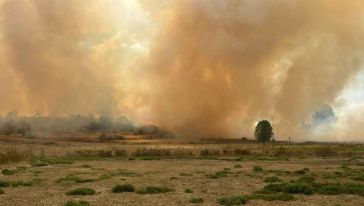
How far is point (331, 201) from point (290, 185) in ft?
18.2

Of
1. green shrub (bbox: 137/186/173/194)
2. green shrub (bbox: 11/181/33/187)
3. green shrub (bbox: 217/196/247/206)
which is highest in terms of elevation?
green shrub (bbox: 11/181/33/187)

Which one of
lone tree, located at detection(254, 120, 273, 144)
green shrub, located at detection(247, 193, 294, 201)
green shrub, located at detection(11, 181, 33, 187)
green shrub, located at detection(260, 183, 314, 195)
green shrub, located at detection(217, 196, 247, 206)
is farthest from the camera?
lone tree, located at detection(254, 120, 273, 144)

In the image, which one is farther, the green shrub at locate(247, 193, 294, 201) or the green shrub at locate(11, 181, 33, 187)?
the green shrub at locate(11, 181, 33, 187)

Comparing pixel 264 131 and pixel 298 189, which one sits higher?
pixel 264 131

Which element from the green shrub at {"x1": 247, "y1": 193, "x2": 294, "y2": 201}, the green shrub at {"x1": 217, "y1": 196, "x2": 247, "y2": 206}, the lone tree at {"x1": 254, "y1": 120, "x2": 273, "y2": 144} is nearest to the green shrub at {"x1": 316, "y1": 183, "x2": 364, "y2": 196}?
the green shrub at {"x1": 247, "y1": 193, "x2": 294, "y2": 201}

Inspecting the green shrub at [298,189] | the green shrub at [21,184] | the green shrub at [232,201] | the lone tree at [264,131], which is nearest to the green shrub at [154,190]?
the green shrub at [232,201]

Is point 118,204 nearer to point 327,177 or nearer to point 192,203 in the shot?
point 192,203

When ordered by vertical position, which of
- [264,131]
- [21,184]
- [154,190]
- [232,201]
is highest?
[264,131]

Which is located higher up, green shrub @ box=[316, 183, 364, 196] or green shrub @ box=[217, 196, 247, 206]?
green shrub @ box=[316, 183, 364, 196]

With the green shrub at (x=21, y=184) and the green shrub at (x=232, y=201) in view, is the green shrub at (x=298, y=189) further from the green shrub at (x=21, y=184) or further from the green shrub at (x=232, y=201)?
the green shrub at (x=21, y=184)

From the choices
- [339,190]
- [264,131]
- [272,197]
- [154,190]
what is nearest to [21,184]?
[154,190]

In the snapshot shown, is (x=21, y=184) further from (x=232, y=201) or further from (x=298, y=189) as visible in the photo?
(x=298, y=189)

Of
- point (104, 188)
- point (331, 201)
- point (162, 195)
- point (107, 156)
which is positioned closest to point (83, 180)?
point (104, 188)

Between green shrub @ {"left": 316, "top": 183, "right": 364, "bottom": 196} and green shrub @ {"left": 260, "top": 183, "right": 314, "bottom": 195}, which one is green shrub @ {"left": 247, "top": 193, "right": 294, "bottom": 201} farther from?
green shrub @ {"left": 316, "top": 183, "right": 364, "bottom": 196}
